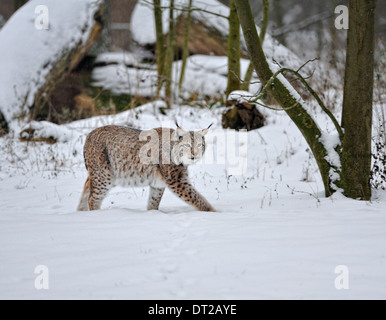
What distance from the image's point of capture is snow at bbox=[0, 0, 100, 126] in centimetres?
927

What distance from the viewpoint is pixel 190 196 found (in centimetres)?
495

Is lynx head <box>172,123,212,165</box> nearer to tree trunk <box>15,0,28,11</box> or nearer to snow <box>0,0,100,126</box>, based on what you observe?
snow <box>0,0,100,126</box>

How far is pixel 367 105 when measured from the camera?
4.45m

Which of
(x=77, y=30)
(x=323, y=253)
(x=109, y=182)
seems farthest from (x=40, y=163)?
(x=323, y=253)

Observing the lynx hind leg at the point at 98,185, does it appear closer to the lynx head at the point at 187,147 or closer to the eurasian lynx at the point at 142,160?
the eurasian lynx at the point at 142,160

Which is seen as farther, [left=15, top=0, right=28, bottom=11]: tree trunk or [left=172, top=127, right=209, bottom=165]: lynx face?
[left=15, top=0, right=28, bottom=11]: tree trunk

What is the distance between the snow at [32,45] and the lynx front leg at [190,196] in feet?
18.5

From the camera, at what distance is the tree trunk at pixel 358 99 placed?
14.0 feet

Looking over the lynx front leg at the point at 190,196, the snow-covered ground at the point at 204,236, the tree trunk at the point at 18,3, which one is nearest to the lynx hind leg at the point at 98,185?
the snow-covered ground at the point at 204,236

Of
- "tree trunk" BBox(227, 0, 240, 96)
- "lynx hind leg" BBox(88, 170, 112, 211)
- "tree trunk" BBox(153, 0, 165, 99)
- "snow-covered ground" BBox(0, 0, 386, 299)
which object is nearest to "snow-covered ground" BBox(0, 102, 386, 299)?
"snow-covered ground" BBox(0, 0, 386, 299)

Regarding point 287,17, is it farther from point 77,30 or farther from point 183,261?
point 183,261

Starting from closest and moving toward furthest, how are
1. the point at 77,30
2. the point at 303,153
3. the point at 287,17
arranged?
the point at 303,153
the point at 77,30
the point at 287,17
